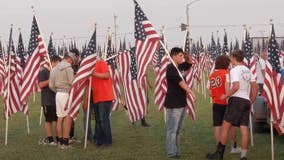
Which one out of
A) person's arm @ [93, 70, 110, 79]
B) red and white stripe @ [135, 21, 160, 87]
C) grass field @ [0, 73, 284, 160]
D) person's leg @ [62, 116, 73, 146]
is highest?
red and white stripe @ [135, 21, 160, 87]

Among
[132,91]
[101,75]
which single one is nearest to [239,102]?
[101,75]

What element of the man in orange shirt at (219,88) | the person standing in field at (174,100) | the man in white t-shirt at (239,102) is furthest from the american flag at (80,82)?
the man in white t-shirt at (239,102)

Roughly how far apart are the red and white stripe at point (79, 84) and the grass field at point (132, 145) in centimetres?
83

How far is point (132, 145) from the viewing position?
457 inches

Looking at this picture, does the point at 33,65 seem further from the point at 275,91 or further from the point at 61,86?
the point at 275,91

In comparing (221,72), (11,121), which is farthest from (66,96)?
(11,121)

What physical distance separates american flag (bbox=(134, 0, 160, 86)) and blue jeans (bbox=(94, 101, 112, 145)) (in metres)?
1.11

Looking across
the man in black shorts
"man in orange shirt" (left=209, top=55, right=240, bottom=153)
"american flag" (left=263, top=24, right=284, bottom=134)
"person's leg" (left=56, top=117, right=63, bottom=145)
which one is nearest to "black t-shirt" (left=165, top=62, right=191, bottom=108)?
"man in orange shirt" (left=209, top=55, right=240, bottom=153)

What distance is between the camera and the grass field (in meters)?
10.2

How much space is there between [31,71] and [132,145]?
9.70 feet

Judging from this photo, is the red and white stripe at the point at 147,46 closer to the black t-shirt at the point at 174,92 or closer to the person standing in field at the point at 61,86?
the black t-shirt at the point at 174,92

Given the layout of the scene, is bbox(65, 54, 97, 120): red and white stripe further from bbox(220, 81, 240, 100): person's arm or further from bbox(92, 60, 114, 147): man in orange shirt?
bbox(220, 81, 240, 100): person's arm

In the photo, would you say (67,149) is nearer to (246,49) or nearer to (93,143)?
(93,143)

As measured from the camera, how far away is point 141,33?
11.4 meters
